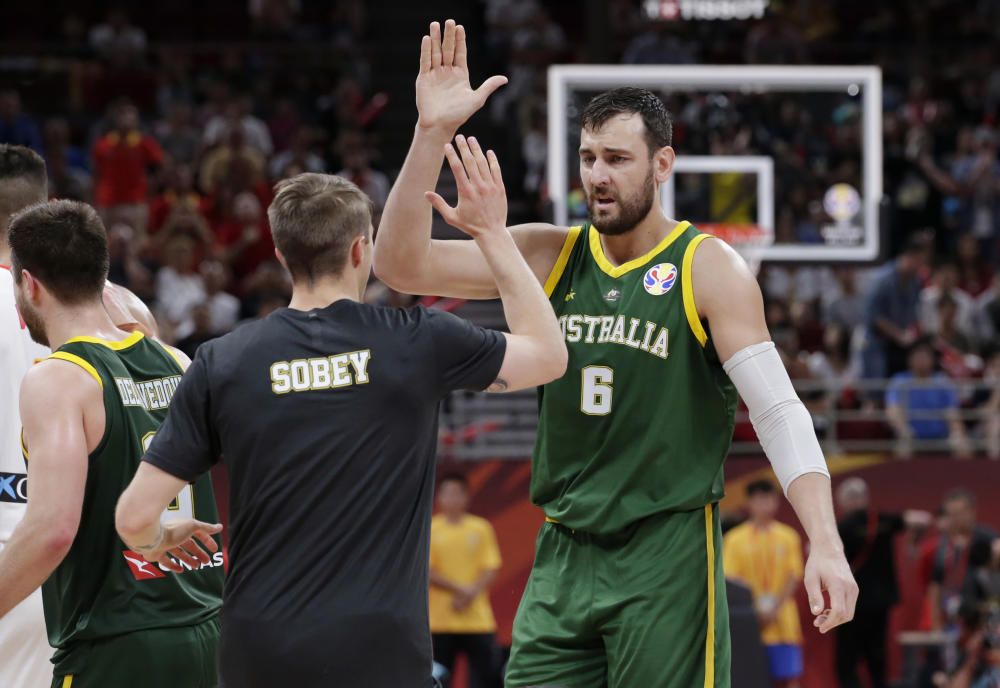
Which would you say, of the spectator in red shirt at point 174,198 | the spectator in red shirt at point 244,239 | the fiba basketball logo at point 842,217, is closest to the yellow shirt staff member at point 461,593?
the fiba basketball logo at point 842,217

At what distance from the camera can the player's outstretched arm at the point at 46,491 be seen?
163 inches

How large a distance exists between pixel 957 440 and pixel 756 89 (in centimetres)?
396

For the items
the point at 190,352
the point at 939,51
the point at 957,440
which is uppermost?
the point at 939,51

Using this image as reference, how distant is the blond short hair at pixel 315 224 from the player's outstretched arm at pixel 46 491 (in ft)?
2.60

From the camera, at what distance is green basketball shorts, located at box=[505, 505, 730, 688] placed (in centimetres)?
488

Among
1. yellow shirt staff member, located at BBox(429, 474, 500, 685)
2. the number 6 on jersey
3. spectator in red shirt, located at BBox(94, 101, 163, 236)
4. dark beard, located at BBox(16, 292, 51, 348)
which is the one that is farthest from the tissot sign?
dark beard, located at BBox(16, 292, 51, 348)

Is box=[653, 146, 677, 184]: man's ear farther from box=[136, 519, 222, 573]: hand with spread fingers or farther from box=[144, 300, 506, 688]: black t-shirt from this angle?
box=[136, 519, 222, 573]: hand with spread fingers

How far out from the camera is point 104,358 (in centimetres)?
447

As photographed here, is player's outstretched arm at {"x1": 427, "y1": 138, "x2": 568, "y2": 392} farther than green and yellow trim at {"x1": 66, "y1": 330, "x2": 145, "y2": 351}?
No

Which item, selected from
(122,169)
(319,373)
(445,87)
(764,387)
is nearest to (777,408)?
(764,387)

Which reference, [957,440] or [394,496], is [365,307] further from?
[957,440]

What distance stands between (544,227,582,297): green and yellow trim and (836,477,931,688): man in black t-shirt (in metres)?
8.52

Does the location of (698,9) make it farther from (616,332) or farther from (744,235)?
(616,332)

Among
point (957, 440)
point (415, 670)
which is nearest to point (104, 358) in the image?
point (415, 670)
